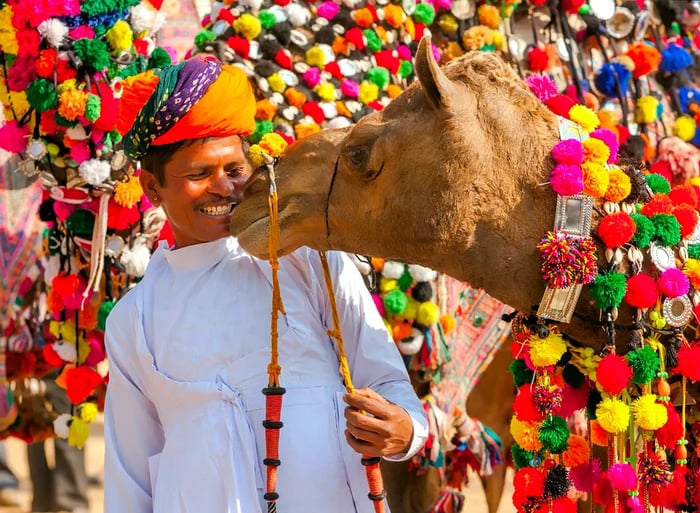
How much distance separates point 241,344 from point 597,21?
3215mm

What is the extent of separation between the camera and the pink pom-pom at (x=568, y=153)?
289 cm

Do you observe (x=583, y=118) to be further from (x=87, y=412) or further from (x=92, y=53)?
(x=87, y=412)

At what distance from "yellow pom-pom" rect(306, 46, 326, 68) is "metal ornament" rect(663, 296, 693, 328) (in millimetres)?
2517

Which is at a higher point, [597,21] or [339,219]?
[597,21]

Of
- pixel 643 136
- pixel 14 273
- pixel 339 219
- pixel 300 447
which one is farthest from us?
pixel 14 273

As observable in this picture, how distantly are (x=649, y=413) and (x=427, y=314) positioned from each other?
205 centimetres

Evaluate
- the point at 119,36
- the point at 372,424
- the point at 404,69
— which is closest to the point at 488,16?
the point at 404,69

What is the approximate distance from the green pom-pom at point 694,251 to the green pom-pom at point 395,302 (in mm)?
1951

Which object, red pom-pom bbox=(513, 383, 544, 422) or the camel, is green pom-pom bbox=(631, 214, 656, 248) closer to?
the camel

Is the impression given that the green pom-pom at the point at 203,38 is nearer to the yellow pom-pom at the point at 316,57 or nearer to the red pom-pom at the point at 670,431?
the yellow pom-pom at the point at 316,57

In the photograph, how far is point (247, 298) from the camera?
2994 mm

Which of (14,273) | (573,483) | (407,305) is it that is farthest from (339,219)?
(14,273)

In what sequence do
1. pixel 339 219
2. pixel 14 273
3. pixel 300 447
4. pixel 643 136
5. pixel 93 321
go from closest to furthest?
pixel 300 447 → pixel 339 219 → pixel 93 321 → pixel 643 136 → pixel 14 273

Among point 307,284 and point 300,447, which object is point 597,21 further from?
point 300,447
